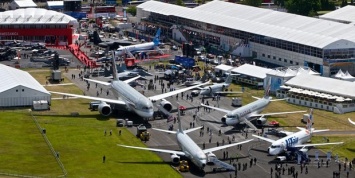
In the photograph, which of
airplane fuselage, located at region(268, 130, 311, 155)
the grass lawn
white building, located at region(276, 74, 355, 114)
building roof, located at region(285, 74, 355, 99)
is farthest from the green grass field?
building roof, located at region(285, 74, 355, 99)

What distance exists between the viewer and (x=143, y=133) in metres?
120

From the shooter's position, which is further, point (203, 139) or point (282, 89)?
point (282, 89)

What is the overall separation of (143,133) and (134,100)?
10.9 meters

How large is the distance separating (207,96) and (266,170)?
45.5 meters

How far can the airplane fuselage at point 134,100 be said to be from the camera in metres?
128

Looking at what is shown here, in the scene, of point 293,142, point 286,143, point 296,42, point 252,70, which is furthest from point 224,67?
point 286,143

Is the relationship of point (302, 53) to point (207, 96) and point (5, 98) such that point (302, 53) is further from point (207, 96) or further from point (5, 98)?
point (5, 98)

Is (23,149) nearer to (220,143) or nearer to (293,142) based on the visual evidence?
(220,143)

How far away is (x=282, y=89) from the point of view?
151 meters

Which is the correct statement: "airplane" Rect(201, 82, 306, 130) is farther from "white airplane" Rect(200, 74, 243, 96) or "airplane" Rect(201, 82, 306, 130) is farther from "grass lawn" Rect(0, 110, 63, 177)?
"grass lawn" Rect(0, 110, 63, 177)

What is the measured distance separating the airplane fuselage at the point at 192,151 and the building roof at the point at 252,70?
2048 inches

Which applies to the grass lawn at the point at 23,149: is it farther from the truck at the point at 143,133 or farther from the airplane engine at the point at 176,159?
the airplane engine at the point at 176,159

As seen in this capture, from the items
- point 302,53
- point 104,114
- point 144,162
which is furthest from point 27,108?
point 302,53

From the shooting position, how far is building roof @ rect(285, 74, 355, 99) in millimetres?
143625
